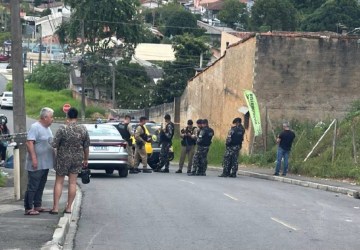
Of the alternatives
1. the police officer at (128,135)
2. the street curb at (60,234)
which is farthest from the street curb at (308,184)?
the street curb at (60,234)

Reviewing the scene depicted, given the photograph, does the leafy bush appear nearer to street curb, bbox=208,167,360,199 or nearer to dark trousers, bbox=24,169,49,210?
street curb, bbox=208,167,360,199

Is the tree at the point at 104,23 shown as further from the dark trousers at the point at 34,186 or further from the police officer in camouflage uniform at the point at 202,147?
the dark trousers at the point at 34,186

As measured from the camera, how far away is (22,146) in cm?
1664

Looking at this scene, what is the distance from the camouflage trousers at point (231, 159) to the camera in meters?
27.2

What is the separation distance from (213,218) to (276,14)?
7392 cm

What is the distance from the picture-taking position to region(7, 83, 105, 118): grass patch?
76.0 metres

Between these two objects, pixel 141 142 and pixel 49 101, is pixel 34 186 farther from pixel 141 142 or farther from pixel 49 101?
pixel 49 101

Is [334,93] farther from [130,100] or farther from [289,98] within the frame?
[130,100]

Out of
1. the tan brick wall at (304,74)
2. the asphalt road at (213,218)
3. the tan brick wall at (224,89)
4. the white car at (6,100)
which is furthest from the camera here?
the white car at (6,100)

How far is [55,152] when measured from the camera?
47.8ft

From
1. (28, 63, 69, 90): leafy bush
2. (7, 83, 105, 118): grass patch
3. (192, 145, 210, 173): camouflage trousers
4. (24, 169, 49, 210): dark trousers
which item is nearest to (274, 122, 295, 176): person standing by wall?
(192, 145, 210, 173): camouflage trousers

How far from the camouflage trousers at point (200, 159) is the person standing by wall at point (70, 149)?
1319 cm

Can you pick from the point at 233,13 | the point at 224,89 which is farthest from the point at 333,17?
the point at 224,89

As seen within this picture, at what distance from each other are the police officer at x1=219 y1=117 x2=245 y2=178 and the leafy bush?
62.4m
